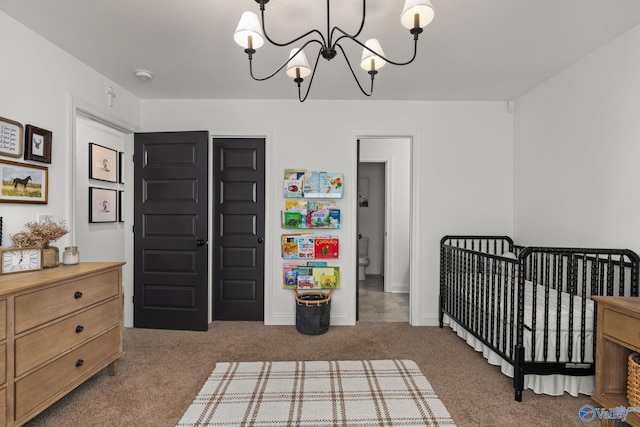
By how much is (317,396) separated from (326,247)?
1534 millimetres

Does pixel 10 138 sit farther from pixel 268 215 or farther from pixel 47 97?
pixel 268 215

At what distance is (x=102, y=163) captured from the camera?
13.2 feet

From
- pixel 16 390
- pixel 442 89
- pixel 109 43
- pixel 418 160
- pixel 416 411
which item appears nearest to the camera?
pixel 16 390

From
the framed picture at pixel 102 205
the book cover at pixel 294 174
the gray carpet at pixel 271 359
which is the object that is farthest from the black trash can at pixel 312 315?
the framed picture at pixel 102 205

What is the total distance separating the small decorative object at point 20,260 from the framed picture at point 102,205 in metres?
2.09

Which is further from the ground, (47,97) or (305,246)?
(47,97)

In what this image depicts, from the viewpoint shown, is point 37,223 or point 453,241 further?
point 453,241

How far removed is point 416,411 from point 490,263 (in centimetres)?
120

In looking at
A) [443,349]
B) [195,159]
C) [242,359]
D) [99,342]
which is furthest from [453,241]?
[99,342]

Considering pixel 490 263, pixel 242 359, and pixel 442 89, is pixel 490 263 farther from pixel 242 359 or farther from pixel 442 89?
pixel 242 359

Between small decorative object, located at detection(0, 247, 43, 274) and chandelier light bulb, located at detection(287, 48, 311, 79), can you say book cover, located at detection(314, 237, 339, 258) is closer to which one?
chandelier light bulb, located at detection(287, 48, 311, 79)

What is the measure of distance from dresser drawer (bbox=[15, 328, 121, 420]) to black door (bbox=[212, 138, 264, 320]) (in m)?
1.25

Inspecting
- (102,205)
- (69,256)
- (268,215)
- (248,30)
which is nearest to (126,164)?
(102,205)

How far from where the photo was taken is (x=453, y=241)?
3396mm
